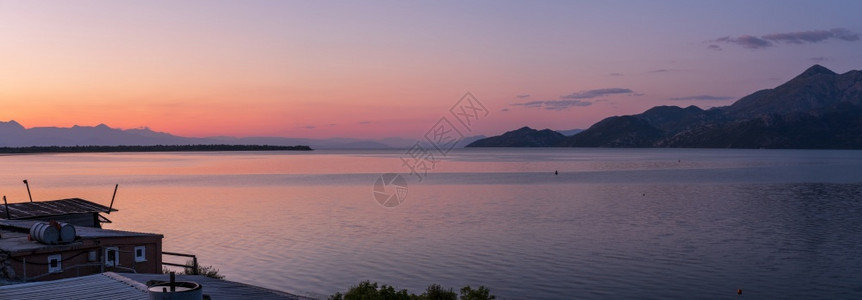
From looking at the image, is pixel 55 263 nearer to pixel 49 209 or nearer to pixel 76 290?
pixel 76 290

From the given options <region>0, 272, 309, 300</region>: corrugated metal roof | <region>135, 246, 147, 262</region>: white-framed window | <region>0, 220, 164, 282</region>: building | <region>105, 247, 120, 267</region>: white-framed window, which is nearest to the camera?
<region>0, 272, 309, 300</region>: corrugated metal roof

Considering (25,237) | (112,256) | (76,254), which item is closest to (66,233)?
(76,254)

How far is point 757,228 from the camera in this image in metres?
61.4

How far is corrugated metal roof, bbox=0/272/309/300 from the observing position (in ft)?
66.1

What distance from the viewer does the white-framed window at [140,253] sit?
3312 cm

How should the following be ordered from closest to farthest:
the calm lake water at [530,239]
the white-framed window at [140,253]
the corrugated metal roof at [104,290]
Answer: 1. the corrugated metal roof at [104,290]
2. the white-framed window at [140,253]
3. the calm lake water at [530,239]

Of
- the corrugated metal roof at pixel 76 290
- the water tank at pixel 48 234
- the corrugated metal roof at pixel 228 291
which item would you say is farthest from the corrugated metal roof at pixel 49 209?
the corrugated metal roof at pixel 76 290

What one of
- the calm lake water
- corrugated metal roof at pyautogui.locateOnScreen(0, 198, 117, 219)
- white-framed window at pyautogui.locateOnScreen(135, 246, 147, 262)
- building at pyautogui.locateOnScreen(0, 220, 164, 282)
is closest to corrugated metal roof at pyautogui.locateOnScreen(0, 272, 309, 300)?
building at pyautogui.locateOnScreen(0, 220, 164, 282)

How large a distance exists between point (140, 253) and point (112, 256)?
1791mm

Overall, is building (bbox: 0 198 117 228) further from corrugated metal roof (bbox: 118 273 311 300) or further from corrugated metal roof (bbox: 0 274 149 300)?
corrugated metal roof (bbox: 0 274 149 300)

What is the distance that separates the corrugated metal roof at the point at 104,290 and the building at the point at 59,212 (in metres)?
24.0

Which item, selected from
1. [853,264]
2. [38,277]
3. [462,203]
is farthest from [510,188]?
[38,277]

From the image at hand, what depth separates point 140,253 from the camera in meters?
33.4

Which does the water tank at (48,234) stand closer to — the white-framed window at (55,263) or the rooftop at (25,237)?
the rooftop at (25,237)
